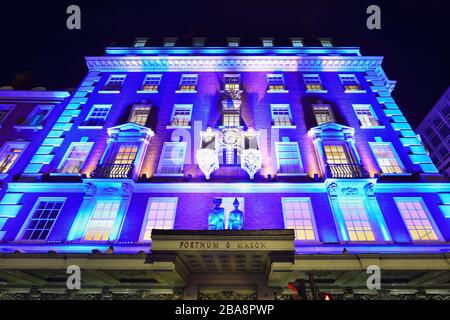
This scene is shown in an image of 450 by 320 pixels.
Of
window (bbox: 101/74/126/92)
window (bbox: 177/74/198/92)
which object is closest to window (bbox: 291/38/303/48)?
window (bbox: 177/74/198/92)

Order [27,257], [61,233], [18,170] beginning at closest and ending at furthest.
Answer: [27,257] < [61,233] < [18,170]

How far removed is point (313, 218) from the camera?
13.8 metres

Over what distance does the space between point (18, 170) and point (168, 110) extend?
10.3 m

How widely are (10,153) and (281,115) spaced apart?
19154mm

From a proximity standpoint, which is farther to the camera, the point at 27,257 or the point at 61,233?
the point at 61,233

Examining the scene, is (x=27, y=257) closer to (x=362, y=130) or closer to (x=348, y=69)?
(x=362, y=130)

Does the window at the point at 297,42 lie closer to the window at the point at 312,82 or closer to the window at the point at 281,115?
the window at the point at 312,82

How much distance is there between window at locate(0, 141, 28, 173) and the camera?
17.1m

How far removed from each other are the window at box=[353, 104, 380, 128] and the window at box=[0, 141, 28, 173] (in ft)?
77.5

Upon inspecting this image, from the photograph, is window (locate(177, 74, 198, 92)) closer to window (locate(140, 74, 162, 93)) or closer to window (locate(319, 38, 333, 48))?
window (locate(140, 74, 162, 93))

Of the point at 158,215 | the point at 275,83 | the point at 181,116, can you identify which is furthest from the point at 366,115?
A: the point at 158,215

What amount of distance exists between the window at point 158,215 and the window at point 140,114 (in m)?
6.60

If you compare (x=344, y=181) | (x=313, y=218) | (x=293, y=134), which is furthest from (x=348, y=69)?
(x=313, y=218)

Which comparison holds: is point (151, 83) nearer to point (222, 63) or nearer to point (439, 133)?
point (222, 63)
